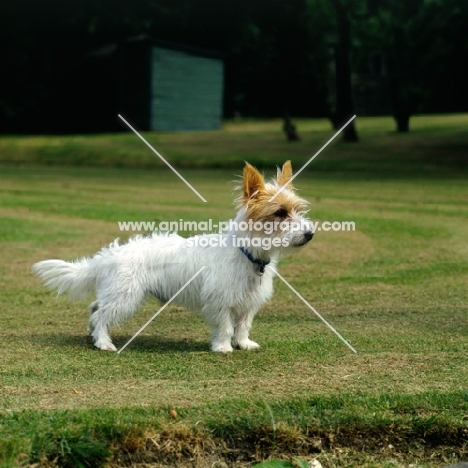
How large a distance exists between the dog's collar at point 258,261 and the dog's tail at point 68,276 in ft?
5.05

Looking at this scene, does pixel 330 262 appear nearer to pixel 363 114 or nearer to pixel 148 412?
pixel 148 412

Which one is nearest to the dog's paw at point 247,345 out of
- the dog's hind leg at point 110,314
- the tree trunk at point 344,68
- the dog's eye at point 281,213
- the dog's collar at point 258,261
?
the dog's collar at point 258,261

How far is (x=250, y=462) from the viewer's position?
6.59 meters

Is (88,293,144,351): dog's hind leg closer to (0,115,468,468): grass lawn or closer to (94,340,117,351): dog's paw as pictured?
(94,340,117,351): dog's paw

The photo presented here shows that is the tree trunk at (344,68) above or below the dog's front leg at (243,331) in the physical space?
above

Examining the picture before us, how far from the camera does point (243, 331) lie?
905 cm

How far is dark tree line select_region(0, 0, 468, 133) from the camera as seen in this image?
50406 millimetres

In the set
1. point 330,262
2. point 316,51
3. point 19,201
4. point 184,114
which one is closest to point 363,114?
point 316,51

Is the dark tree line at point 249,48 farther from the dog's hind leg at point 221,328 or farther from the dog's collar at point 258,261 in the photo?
the dog's hind leg at point 221,328

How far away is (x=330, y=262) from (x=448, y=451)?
868cm

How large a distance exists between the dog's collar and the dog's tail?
1538mm

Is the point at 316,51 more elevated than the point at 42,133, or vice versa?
the point at 316,51

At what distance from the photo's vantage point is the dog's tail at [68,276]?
9492mm

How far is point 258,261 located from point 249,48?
176 feet
